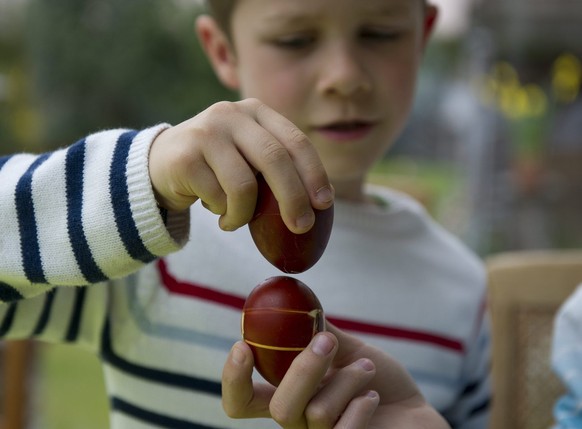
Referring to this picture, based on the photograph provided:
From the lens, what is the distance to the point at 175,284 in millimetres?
821

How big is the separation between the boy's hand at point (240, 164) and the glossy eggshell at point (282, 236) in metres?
0.01

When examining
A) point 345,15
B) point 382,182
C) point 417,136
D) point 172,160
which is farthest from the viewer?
point 417,136

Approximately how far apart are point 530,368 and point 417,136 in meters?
10.7

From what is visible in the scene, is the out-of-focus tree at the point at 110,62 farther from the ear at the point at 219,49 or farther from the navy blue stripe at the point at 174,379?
the navy blue stripe at the point at 174,379

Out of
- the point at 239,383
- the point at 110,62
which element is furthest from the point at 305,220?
the point at 110,62

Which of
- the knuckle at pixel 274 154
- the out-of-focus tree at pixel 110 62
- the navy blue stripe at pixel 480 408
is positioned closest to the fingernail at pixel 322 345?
the knuckle at pixel 274 154

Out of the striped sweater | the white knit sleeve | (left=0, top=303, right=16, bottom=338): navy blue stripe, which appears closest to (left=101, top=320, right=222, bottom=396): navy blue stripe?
the striped sweater

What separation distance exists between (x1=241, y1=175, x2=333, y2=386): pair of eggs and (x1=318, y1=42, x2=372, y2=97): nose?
1.08 ft

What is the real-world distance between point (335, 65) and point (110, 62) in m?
11.8

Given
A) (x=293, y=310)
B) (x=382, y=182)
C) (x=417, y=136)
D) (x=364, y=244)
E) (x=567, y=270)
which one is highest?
(x=293, y=310)

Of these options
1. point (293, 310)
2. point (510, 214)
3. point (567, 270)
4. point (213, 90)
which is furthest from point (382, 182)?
point (213, 90)

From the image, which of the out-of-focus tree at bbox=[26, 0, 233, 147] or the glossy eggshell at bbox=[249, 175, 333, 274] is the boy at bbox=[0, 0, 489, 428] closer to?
the glossy eggshell at bbox=[249, 175, 333, 274]

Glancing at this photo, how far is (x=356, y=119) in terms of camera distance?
0.86 m

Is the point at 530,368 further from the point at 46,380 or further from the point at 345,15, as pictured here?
the point at 46,380
